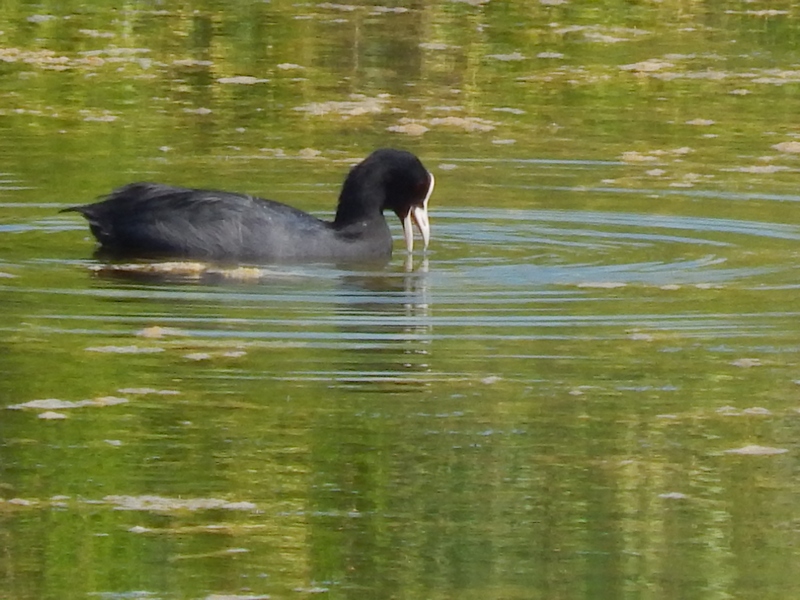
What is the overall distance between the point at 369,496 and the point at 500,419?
0.96 meters

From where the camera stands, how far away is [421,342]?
27.4ft

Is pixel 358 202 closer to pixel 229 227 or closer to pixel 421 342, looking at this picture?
pixel 229 227

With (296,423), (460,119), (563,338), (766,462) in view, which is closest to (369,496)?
(296,423)

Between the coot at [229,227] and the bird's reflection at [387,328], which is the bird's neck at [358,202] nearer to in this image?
the coot at [229,227]

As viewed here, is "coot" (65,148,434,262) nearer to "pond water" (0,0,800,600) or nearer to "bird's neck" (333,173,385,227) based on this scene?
"bird's neck" (333,173,385,227)

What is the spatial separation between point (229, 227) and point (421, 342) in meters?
2.32

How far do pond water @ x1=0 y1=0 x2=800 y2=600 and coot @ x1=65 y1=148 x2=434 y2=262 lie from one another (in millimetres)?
204

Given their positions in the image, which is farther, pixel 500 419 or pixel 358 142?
pixel 358 142

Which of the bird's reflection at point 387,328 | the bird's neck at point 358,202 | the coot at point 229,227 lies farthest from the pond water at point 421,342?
the bird's neck at point 358,202

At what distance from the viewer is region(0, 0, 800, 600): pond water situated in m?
5.82

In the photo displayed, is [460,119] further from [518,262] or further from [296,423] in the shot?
[296,423]

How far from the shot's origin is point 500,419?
7105 mm

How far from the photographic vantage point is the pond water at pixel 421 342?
582 centimetres

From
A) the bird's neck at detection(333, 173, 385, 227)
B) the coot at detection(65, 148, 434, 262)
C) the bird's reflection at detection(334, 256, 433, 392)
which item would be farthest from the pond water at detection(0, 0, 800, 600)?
the bird's neck at detection(333, 173, 385, 227)
